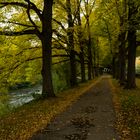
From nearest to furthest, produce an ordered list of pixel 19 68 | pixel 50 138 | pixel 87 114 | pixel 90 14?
1. pixel 50 138
2. pixel 87 114
3. pixel 19 68
4. pixel 90 14

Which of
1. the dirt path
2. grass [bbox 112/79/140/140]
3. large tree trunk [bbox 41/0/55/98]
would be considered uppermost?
large tree trunk [bbox 41/0/55/98]

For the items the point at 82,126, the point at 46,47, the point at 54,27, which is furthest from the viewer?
the point at 54,27

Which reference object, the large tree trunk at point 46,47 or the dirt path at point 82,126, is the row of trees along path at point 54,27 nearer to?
the large tree trunk at point 46,47

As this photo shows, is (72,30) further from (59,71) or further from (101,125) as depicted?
(101,125)

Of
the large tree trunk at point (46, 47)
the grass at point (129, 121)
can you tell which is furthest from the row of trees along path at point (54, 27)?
the grass at point (129, 121)

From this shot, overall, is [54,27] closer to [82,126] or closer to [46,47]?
[46,47]

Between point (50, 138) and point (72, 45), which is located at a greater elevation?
point (72, 45)

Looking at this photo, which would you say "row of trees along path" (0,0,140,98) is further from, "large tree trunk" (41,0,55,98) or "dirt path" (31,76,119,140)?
"dirt path" (31,76,119,140)

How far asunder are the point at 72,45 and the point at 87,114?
17.6 metres

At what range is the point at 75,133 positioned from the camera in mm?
9906

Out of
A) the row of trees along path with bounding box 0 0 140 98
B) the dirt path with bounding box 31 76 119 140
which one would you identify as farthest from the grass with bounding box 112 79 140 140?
the row of trees along path with bounding box 0 0 140 98

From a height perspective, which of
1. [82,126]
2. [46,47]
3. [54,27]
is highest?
[54,27]

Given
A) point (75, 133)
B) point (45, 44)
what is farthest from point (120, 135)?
point (45, 44)

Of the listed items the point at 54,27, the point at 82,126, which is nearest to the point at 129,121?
the point at 82,126
